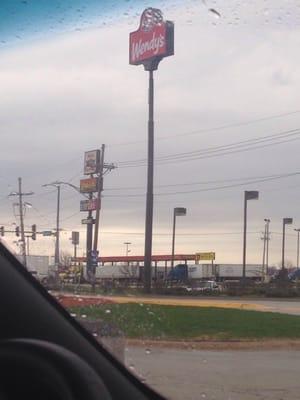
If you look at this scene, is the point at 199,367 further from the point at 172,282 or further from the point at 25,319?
the point at 172,282

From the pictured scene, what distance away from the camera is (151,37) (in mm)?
4551

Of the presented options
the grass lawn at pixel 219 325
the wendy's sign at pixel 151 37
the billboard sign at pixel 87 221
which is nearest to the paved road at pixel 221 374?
the grass lawn at pixel 219 325

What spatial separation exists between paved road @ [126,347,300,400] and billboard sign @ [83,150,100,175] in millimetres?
1540

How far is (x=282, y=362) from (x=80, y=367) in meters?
10.6

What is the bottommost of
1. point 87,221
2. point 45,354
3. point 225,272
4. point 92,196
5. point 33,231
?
point 225,272

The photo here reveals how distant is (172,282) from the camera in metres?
40.1

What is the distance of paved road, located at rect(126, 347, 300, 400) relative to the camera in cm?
760

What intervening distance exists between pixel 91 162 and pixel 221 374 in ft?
14.9

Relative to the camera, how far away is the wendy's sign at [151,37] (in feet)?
14.1

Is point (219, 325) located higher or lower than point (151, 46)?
lower

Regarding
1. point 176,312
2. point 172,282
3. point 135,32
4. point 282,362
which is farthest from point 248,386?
point 172,282

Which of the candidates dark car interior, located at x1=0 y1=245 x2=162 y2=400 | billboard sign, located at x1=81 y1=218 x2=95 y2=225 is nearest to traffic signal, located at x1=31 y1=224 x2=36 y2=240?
billboard sign, located at x1=81 y1=218 x2=95 y2=225

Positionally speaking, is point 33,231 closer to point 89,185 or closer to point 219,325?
point 89,185

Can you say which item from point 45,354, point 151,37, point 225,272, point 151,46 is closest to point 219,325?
point 151,46
